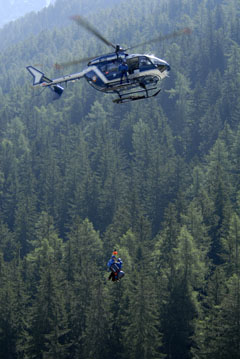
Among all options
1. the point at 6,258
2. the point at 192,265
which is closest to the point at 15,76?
the point at 6,258

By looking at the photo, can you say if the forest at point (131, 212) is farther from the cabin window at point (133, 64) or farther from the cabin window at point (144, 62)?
the cabin window at point (133, 64)

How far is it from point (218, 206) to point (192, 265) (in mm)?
14840

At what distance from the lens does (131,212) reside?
75125 millimetres

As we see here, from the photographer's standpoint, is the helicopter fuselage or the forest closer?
the helicopter fuselage

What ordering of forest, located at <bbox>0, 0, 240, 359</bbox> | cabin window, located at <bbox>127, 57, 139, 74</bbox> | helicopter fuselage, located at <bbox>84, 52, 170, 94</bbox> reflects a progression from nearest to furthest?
1. cabin window, located at <bbox>127, 57, 139, 74</bbox>
2. helicopter fuselage, located at <bbox>84, 52, 170, 94</bbox>
3. forest, located at <bbox>0, 0, 240, 359</bbox>

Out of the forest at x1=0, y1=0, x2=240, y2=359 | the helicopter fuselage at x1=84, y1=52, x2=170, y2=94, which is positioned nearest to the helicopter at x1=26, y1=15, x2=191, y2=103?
the helicopter fuselage at x1=84, y1=52, x2=170, y2=94

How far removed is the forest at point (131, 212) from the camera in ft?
170

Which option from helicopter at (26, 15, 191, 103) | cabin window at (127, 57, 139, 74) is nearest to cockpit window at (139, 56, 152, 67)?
helicopter at (26, 15, 191, 103)

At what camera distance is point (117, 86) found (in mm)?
37219

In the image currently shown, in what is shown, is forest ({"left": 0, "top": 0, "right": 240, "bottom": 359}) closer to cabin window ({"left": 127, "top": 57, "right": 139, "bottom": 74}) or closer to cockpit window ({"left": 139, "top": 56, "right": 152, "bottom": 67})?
cockpit window ({"left": 139, "top": 56, "right": 152, "bottom": 67})

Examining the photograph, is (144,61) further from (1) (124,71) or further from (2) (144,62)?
(1) (124,71)

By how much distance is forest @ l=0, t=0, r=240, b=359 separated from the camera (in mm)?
51938

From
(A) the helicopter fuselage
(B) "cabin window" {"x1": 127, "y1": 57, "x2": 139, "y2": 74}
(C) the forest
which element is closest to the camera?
(B) "cabin window" {"x1": 127, "y1": 57, "x2": 139, "y2": 74}

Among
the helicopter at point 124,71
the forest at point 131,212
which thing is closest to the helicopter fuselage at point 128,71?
the helicopter at point 124,71
